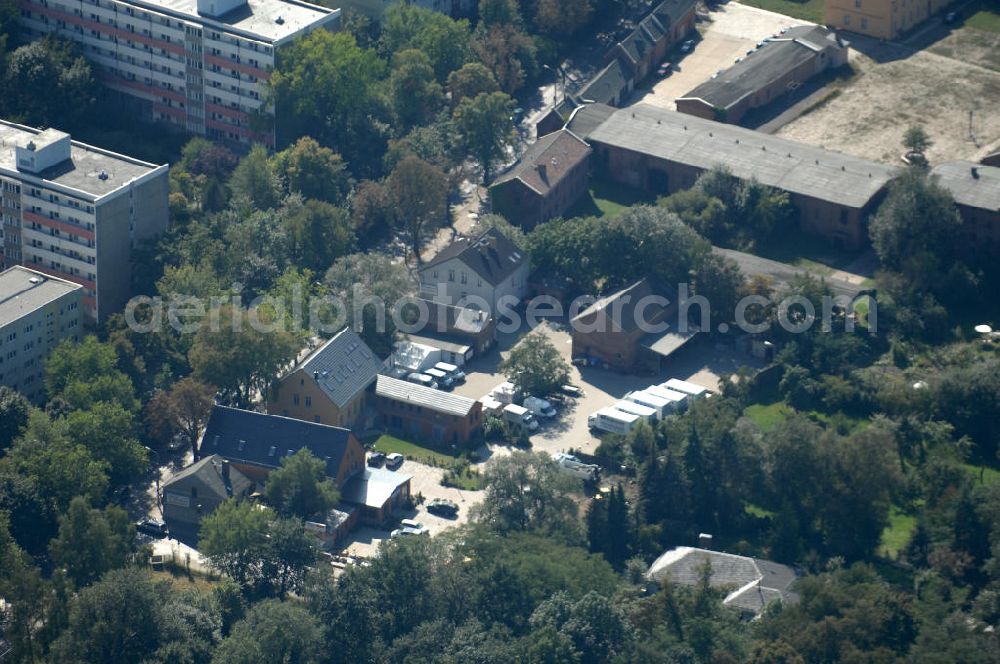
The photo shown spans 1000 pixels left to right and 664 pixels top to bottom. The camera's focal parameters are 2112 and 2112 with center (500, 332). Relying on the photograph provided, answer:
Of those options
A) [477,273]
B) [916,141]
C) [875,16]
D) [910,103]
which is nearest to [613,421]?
[477,273]

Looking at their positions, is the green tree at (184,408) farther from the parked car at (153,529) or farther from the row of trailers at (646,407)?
the row of trailers at (646,407)

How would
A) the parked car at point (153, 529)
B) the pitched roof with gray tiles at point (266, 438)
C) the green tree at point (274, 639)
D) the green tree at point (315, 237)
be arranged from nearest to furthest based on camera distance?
the green tree at point (274, 639) → the parked car at point (153, 529) → the pitched roof with gray tiles at point (266, 438) → the green tree at point (315, 237)

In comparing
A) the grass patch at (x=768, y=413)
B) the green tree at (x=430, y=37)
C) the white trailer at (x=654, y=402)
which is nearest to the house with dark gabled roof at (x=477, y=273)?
the white trailer at (x=654, y=402)

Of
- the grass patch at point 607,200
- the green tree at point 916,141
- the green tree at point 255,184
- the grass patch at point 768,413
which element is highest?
the green tree at point 916,141

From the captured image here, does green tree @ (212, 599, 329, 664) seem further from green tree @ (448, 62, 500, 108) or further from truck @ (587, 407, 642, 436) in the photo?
green tree @ (448, 62, 500, 108)

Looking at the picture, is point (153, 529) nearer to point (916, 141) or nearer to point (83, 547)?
point (83, 547)

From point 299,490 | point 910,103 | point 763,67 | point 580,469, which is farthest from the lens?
point 763,67
